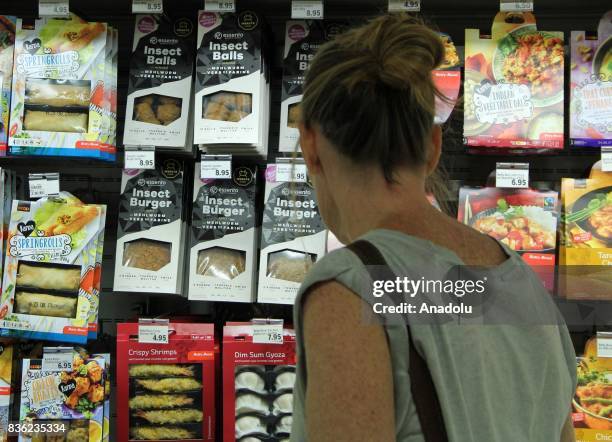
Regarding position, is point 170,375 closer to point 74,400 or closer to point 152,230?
point 74,400

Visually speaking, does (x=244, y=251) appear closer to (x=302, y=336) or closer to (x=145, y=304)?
(x=145, y=304)

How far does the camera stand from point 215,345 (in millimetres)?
2287

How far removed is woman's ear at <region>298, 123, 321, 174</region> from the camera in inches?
39.3

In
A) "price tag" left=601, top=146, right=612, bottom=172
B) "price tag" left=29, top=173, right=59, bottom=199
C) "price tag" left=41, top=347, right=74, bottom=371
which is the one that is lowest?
"price tag" left=41, top=347, right=74, bottom=371

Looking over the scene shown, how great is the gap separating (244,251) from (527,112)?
1001 millimetres

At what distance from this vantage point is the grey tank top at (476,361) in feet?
2.71

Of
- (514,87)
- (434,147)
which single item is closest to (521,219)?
(514,87)

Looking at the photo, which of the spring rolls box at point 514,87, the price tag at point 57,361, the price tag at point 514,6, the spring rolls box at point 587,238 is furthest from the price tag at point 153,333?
the price tag at point 514,6

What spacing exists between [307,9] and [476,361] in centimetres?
160

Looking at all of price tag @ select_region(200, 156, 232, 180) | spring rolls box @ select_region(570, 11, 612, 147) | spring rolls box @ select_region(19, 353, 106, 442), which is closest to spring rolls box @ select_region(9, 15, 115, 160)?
price tag @ select_region(200, 156, 232, 180)

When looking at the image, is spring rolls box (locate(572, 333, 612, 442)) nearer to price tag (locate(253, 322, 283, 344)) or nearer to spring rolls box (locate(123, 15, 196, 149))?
price tag (locate(253, 322, 283, 344))

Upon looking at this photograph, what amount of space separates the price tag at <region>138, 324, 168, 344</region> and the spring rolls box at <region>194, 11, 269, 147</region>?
0.60 metres

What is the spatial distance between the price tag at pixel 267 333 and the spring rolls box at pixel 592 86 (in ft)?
3.60

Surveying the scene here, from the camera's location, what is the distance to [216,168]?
87.9 inches
